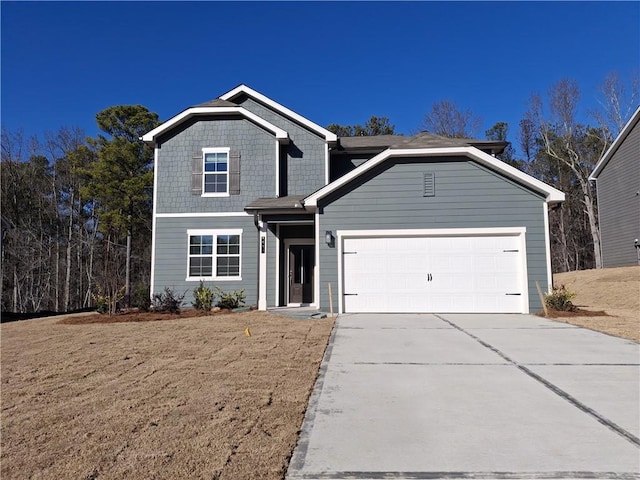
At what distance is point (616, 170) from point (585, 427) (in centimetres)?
2364

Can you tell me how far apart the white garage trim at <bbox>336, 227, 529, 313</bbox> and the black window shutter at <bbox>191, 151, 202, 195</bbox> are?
5.38m

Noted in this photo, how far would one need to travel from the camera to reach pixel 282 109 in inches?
599

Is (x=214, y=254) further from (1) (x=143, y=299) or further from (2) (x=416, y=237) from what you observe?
(2) (x=416, y=237)

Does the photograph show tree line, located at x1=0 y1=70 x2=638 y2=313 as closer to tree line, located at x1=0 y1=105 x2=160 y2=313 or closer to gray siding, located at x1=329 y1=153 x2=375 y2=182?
tree line, located at x1=0 y1=105 x2=160 y2=313

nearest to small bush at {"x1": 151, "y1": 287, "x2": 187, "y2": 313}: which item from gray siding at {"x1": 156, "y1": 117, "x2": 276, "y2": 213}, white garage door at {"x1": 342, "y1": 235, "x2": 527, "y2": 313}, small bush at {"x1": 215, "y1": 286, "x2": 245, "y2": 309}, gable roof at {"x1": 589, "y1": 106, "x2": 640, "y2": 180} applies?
small bush at {"x1": 215, "y1": 286, "x2": 245, "y2": 309}

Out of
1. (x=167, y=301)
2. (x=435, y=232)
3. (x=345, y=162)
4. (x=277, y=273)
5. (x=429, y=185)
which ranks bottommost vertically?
(x=167, y=301)

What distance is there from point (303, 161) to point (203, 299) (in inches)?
222

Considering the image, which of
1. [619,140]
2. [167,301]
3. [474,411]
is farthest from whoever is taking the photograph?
[619,140]

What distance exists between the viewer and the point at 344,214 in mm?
12016

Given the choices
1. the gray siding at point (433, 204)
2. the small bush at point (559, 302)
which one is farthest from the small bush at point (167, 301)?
the small bush at point (559, 302)

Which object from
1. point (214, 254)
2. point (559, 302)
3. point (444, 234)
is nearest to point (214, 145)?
point (214, 254)

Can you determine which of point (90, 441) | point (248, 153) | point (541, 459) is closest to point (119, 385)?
point (90, 441)

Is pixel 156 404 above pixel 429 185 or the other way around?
the other way around

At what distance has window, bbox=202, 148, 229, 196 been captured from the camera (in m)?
14.5
